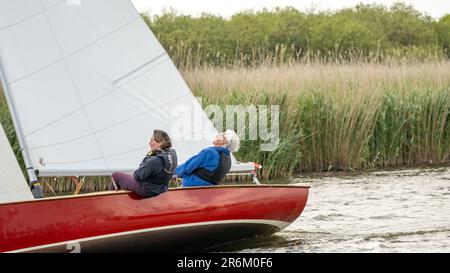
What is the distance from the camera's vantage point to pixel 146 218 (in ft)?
30.1

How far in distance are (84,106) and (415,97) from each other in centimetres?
754

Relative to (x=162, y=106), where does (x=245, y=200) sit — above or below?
below

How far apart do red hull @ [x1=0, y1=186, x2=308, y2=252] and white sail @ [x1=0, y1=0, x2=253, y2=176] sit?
0.58m

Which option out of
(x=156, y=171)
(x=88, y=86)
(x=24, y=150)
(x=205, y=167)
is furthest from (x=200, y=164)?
(x=24, y=150)

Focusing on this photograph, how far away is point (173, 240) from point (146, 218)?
399mm

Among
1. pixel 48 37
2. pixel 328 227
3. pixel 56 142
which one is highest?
pixel 48 37

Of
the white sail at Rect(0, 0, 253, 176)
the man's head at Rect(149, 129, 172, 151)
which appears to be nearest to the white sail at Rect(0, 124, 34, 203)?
the white sail at Rect(0, 0, 253, 176)

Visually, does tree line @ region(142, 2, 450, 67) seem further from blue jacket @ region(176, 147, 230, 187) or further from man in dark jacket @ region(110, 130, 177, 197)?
man in dark jacket @ region(110, 130, 177, 197)

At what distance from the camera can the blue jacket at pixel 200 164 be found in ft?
32.4

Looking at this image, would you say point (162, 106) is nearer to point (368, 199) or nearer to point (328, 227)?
point (328, 227)

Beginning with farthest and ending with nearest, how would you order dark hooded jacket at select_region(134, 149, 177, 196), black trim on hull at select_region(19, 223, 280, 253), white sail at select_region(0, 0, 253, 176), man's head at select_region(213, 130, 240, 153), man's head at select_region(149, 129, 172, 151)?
man's head at select_region(213, 130, 240, 153) < white sail at select_region(0, 0, 253, 176) < man's head at select_region(149, 129, 172, 151) < dark hooded jacket at select_region(134, 149, 177, 196) < black trim on hull at select_region(19, 223, 280, 253)

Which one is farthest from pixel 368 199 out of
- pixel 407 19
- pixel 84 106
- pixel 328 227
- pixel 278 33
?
pixel 407 19

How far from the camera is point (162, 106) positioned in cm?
1056

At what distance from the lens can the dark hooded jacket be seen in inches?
356
